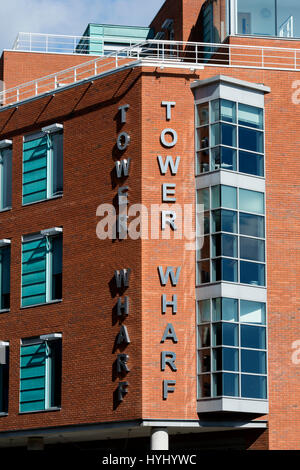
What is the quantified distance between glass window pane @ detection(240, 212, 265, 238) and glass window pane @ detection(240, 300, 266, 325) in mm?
2248

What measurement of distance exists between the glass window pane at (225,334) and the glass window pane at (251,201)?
3903 millimetres

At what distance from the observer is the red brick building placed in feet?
111

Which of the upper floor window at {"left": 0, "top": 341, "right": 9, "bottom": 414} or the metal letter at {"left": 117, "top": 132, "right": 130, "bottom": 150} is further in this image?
the upper floor window at {"left": 0, "top": 341, "right": 9, "bottom": 414}

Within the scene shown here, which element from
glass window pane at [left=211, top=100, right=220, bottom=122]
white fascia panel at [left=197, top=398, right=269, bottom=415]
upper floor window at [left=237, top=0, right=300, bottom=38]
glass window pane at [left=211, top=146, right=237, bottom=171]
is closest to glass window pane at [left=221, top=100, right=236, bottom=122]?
glass window pane at [left=211, top=100, right=220, bottom=122]

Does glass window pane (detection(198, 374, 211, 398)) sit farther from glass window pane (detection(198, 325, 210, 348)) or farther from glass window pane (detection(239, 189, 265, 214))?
glass window pane (detection(239, 189, 265, 214))

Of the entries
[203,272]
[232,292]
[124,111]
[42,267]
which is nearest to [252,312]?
[232,292]

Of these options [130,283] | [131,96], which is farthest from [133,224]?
[131,96]

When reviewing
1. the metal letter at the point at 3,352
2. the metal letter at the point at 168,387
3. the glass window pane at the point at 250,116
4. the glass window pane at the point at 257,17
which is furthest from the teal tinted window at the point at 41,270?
the glass window pane at the point at 257,17

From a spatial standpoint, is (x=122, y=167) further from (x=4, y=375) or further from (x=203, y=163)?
(x=4, y=375)

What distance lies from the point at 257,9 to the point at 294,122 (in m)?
5.55

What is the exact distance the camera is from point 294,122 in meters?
36.0

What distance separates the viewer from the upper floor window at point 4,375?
3894 centimetres

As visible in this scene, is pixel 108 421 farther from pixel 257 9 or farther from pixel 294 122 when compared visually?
pixel 257 9

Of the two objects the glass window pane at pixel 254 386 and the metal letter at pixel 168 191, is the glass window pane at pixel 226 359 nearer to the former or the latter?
the glass window pane at pixel 254 386
